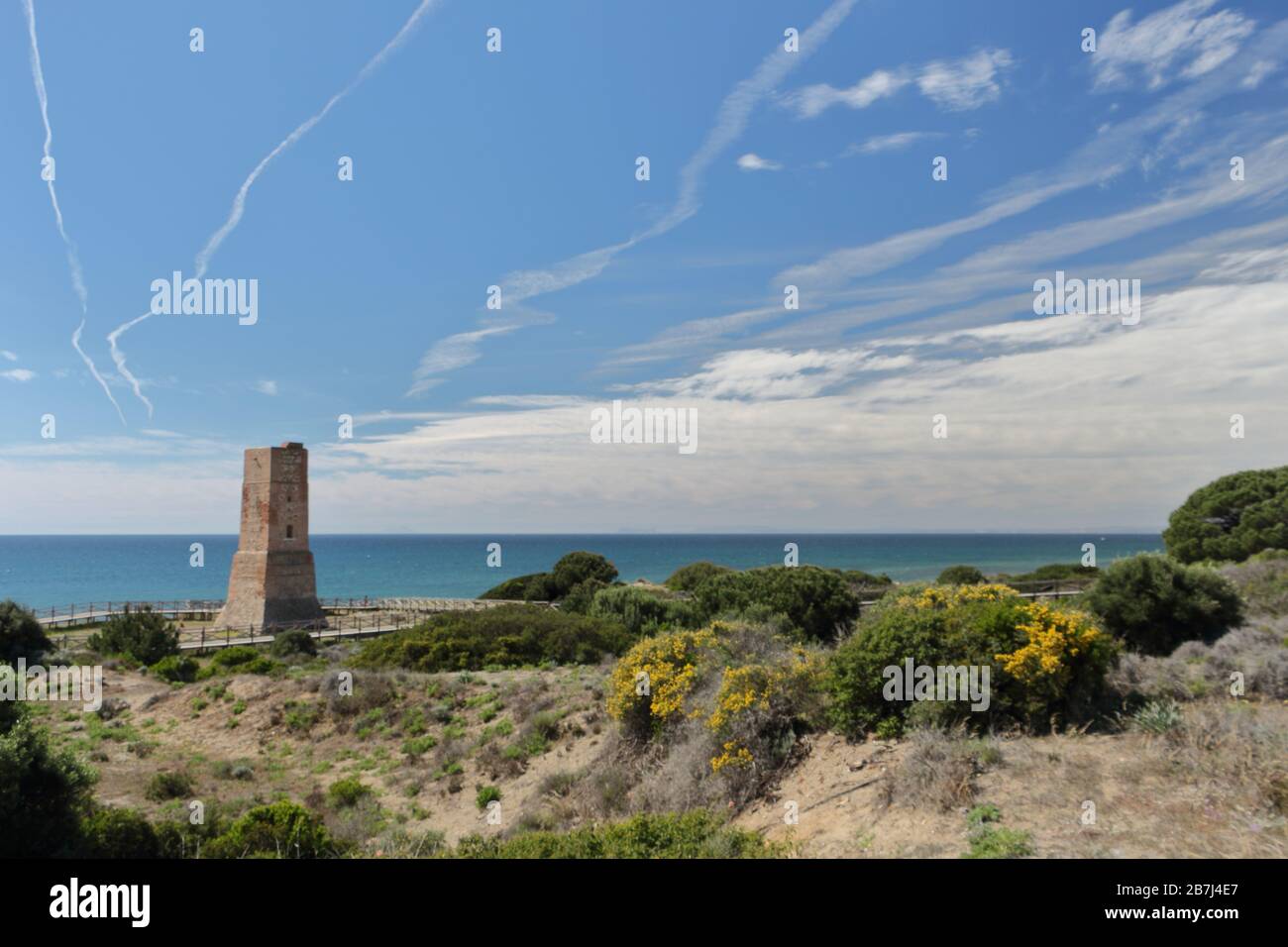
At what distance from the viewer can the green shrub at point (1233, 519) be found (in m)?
29.3

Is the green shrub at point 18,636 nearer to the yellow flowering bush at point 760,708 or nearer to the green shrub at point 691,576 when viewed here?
the yellow flowering bush at point 760,708

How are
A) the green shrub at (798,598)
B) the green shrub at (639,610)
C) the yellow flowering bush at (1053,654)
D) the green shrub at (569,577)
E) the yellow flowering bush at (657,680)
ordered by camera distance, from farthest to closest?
the green shrub at (569,577), the green shrub at (639,610), the green shrub at (798,598), the yellow flowering bush at (657,680), the yellow flowering bush at (1053,654)

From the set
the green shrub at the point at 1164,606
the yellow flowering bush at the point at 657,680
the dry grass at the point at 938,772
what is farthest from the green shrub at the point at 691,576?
the dry grass at the point at 938,772

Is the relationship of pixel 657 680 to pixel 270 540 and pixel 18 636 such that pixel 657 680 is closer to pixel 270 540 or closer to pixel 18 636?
pixel 18 636

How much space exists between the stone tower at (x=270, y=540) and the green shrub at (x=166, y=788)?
787 inches

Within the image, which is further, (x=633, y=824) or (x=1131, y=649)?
(x=1131, y=649)

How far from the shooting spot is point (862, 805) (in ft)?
24.1

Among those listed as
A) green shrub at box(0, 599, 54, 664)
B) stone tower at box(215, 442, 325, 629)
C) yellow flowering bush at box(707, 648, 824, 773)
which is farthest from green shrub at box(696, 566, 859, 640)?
green shrub at box(0, 599, 54, 664)

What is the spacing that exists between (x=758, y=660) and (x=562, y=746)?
4.93 meters

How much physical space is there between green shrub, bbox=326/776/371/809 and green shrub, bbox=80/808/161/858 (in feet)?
12.3

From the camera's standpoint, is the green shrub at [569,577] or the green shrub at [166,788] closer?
the green shrub at [166,788]

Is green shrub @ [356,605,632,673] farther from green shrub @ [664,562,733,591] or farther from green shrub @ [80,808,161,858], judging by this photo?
green shrub @ [664,562,733,591]
